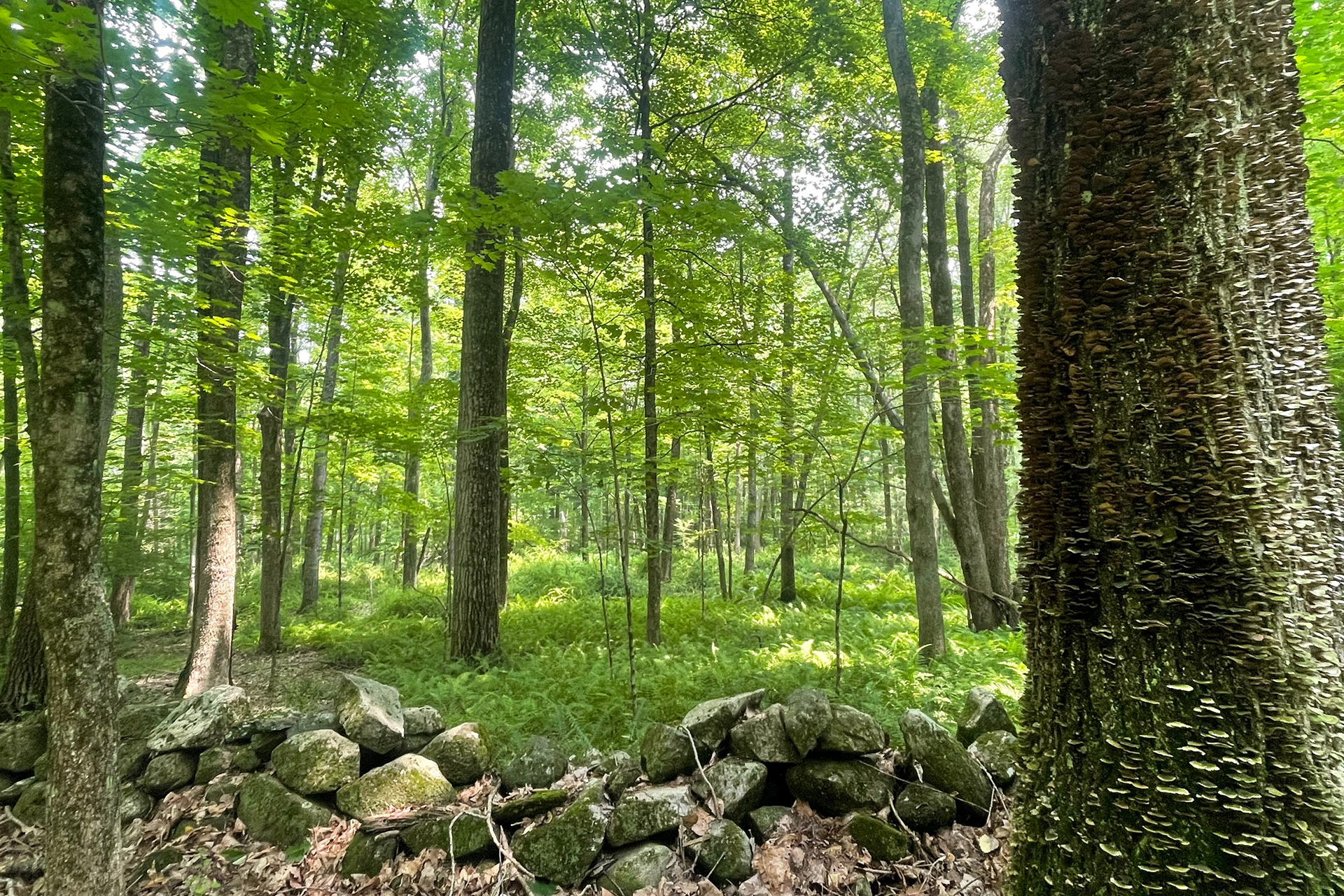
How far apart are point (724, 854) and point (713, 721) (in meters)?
0.74

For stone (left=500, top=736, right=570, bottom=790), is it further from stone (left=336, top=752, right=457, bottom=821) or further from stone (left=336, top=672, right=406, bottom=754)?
stone (left=336, top=672, right=406, bottom=754)

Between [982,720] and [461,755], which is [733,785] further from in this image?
[461,755]

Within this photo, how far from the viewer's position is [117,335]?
5.95 m

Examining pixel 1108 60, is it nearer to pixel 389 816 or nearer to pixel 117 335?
pixel 389 816

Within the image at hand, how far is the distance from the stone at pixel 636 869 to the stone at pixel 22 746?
15.1ft

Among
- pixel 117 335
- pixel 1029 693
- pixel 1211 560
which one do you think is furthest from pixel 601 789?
pixel 117 335

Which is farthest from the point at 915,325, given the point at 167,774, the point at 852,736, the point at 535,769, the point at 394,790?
the point at 167,774

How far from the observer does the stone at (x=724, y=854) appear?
287cm

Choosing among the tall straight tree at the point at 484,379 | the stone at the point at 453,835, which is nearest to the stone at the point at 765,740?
the stone at the point at 453,835

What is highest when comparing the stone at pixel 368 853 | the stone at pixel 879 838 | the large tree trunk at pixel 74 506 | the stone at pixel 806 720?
the large tree trunk at pixel 74 506

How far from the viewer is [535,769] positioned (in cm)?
355

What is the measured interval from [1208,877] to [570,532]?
84.8ft

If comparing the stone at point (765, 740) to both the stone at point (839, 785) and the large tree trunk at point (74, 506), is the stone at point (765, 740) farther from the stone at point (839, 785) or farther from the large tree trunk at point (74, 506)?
the large tree trunk at point (74, 506)

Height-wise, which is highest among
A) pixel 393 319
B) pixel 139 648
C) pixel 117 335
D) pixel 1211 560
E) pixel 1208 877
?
pixel 393 319
